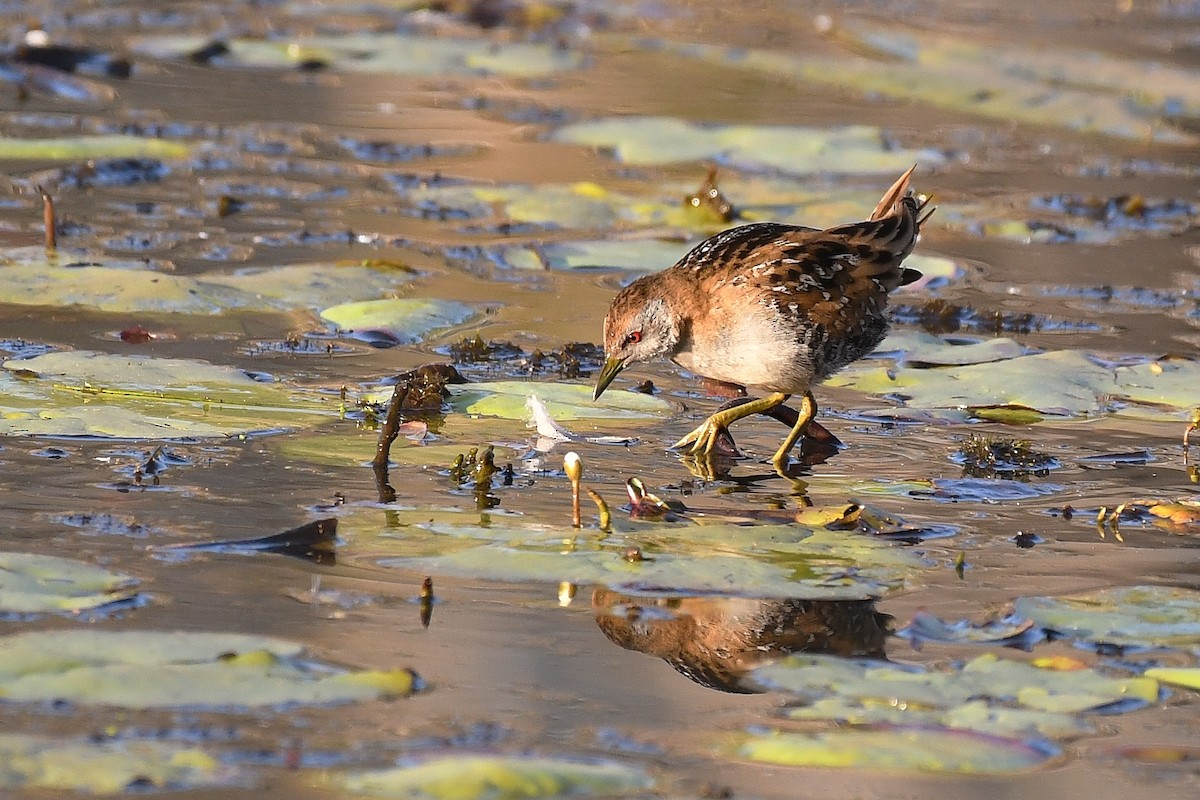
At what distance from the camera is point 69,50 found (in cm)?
1283

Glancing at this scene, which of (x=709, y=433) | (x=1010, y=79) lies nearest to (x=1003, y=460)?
(x=709, y=433)

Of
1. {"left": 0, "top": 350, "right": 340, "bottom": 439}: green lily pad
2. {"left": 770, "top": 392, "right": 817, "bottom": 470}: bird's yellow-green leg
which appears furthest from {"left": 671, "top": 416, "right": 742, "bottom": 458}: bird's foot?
{"left": 0, "top": 350, "right": 340, "bottom": 439}: green lily pad

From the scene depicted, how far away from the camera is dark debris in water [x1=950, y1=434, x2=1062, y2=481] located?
19.2 ft

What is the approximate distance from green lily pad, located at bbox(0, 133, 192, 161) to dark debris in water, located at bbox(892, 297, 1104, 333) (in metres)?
4.50

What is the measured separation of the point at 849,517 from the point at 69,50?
939 centimetres

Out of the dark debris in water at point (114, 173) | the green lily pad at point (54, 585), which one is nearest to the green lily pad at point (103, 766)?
the green lily pad at point (54, 585)

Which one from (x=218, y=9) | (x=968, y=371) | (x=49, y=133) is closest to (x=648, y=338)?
(x=968, y=371)

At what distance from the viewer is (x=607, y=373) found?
6.27 meters

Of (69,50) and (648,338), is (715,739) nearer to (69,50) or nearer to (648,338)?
(648,338)

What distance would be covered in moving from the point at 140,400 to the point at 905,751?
319cm

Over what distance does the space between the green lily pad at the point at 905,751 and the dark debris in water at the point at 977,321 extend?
4518 mm

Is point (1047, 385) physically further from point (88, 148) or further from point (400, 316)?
point (88, 148)

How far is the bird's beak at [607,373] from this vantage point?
6.20 meters

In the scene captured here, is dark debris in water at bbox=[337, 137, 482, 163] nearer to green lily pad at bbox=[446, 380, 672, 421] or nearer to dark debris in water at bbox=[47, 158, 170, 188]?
dark debris in water at bbox=[47, 158, 170, 188]
